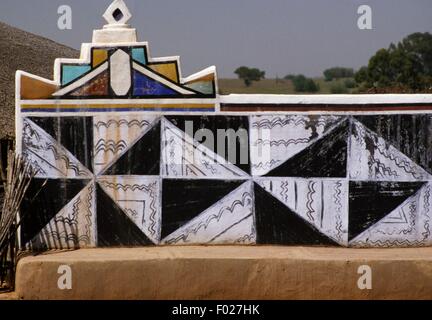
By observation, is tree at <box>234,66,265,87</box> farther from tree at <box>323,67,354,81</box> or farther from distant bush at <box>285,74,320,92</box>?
tree at <box>323,67,354,81</box>

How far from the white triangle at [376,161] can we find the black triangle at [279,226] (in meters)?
0.70

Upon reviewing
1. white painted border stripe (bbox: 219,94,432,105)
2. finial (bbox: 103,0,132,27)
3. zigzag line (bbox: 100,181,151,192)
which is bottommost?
zigzag line (bbox: 100,181,151,192)

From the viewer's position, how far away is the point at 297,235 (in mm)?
8984

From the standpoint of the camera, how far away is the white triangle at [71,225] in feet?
29.3

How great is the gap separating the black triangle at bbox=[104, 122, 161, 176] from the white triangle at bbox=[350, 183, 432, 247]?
219cm

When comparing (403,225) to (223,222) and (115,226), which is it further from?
(115,226)

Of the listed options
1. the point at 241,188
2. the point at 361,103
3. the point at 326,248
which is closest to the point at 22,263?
the point at 241,188

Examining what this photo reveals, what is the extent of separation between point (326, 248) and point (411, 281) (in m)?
0.92

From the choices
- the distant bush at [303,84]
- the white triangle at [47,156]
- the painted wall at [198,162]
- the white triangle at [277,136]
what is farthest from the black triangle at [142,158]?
the distant bush at [303,84]

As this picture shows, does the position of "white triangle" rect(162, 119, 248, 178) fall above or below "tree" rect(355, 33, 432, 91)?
below

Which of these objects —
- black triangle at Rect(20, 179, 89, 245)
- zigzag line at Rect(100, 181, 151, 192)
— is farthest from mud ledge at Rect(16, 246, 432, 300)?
zigzag line at Rect(100, 181, 151, 192)

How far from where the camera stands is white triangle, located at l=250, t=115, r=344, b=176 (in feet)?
29.2

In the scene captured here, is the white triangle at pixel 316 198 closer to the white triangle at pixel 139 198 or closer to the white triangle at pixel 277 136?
the white triangle at pixel 277 136

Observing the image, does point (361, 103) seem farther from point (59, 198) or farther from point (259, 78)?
point (259, 78)
